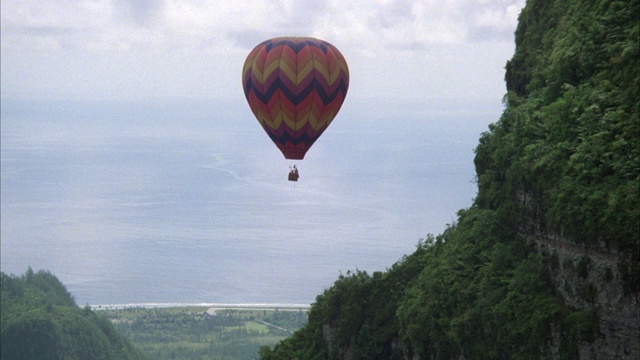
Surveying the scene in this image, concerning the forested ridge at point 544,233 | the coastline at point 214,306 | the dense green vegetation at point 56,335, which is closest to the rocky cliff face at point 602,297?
the forested ridge at point 544,233

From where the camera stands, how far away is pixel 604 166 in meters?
20.0

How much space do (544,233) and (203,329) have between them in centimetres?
9214

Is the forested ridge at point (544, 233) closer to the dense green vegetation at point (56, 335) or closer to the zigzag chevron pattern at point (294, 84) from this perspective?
the zigzag chevron pattern at point (294, 84)

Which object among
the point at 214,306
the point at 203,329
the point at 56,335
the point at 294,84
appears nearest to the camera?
the point at 294,84

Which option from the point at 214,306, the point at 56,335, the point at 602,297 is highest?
the point at 214,306

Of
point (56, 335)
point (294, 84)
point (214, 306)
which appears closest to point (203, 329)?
point (214, 306)

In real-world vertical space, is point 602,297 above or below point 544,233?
below

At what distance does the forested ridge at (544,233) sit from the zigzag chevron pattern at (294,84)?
19.2ft

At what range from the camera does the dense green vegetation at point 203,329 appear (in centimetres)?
10212

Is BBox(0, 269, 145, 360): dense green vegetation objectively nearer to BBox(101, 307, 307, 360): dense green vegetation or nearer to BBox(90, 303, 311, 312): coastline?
BBox(101, 307, 307, 360): dense green vegetation

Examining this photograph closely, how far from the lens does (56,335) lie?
9200 centimetres

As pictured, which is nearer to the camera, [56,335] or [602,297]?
[602,297]

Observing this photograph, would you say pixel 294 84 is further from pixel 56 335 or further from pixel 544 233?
pixel 56 335

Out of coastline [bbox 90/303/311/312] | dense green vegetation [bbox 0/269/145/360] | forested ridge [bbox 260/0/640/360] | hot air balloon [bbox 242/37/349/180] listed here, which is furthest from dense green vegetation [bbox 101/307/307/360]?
forested ridge [bbox 260/0/640/360]
